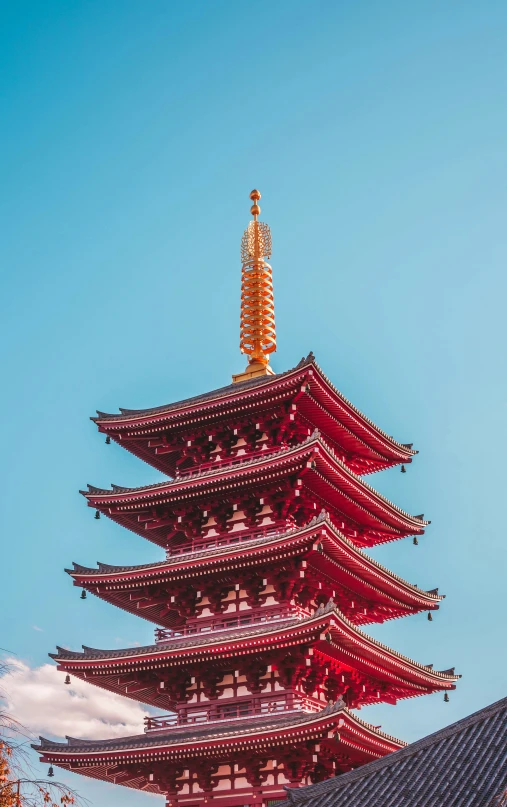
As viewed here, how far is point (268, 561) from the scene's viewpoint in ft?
106

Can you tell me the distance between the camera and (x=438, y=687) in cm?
3725

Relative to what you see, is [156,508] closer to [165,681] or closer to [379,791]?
[165,681]

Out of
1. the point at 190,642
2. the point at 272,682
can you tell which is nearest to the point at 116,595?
the point at 190,642

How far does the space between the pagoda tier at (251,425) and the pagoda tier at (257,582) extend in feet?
12.3

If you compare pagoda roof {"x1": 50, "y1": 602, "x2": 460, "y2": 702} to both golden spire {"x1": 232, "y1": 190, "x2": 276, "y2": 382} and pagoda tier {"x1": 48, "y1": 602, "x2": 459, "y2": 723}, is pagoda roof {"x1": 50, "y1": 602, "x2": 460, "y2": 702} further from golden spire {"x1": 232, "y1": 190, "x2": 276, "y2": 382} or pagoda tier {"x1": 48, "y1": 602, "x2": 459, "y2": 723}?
golden spire {"x1": 232, "y1": 190, "x2": 276, "y2": 382}

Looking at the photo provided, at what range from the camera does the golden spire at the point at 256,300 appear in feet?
134

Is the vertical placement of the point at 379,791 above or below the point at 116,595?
below

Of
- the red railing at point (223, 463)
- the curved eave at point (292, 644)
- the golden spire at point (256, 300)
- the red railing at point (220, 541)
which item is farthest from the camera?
the golden spire at point (256, 300)

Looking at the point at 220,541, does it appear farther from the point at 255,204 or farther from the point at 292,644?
the point at 255,204

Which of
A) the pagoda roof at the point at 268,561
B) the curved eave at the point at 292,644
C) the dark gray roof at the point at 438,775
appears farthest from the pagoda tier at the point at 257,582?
the dark gray roof at the point at 438,775

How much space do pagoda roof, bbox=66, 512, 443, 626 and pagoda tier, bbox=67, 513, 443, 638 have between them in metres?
0.03

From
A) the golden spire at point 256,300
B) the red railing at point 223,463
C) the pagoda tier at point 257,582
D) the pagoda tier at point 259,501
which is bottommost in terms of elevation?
the pagoda tier at point 257,582

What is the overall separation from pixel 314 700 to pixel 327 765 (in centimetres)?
246

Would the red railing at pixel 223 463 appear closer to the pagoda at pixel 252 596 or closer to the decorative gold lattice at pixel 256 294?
the pagoda at pixel 252 596
